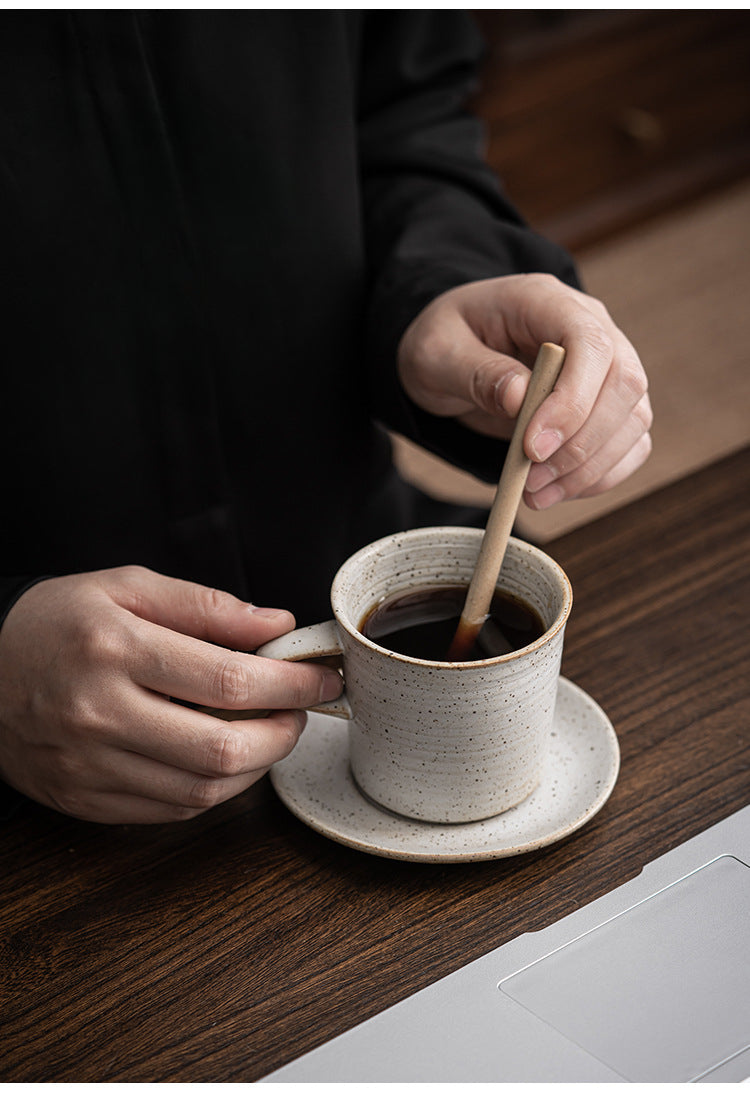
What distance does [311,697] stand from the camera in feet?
2.11

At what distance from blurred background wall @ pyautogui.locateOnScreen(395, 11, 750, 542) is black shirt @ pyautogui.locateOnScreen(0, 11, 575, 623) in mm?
1309

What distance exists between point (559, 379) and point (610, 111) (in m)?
2.61

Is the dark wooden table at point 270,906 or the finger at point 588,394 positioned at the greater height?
the finger at point 588,394

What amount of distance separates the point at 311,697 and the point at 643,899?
0.21 meters

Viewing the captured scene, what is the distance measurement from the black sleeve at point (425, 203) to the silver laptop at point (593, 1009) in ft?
1.43

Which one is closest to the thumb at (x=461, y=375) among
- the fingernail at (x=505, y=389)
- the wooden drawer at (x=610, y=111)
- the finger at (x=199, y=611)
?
the fingernail at (x=505, y=389)

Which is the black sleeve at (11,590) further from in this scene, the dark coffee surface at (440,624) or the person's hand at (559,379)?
the person's hand at (559,379)

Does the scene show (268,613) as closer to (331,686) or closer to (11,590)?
(331,686)

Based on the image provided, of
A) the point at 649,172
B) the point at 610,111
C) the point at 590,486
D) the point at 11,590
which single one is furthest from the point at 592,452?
the point at 649,172

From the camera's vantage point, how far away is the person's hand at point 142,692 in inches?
24.5

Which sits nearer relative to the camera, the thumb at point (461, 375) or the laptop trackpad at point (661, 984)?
the laptop trackpad at point (661, 984)

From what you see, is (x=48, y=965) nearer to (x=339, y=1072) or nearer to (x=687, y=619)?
(x=339, y=1072)

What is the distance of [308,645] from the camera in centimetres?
65

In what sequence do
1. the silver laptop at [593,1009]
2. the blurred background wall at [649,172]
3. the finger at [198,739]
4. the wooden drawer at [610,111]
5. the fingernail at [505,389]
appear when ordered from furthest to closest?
the wooden drawer at [610,111] → the blurred background wall at [649,172] → the fingernail at [505,389] → the finger at [198,739] → the silver laptop at [593,1009]
